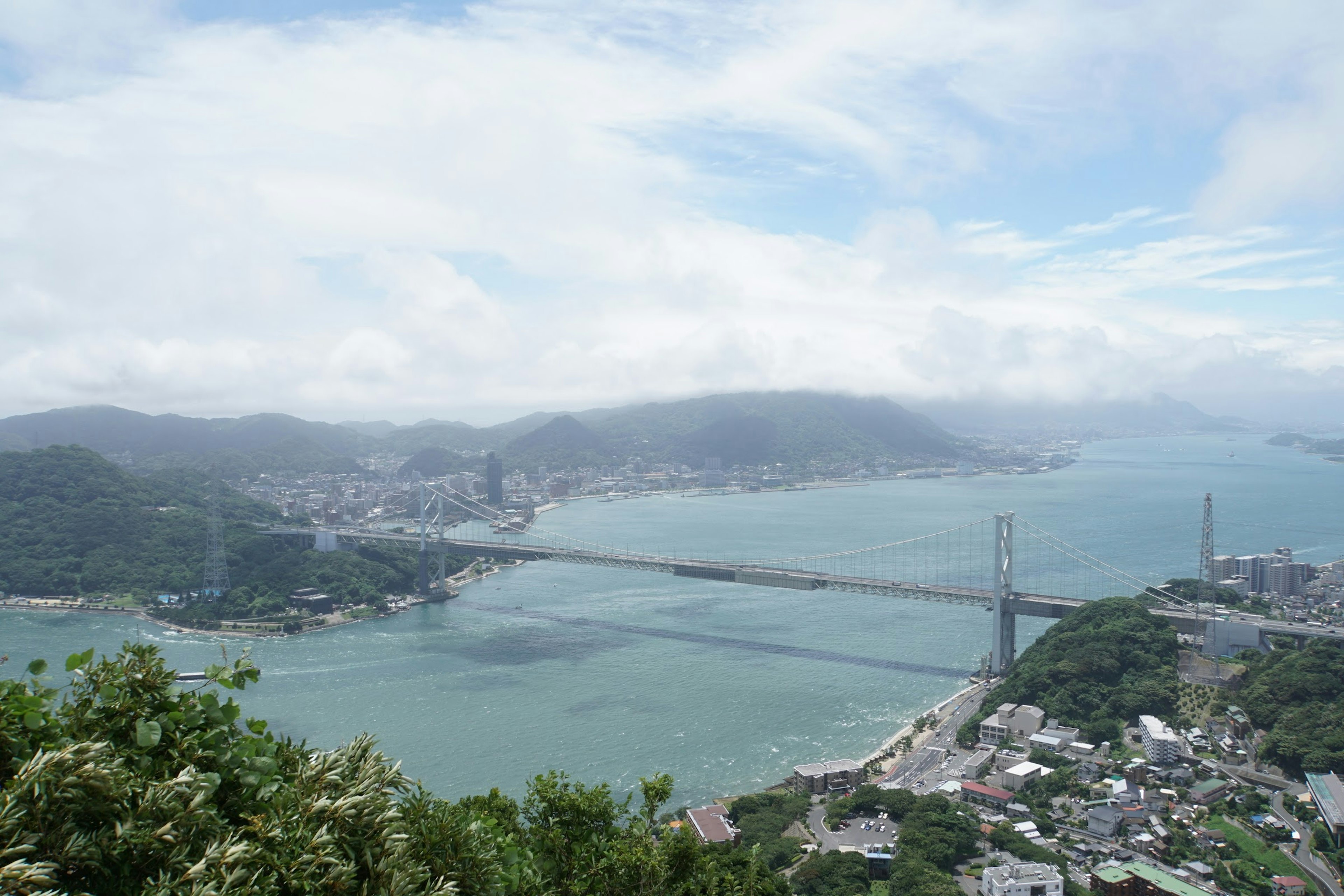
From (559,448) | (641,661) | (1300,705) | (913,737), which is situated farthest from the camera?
(559,448)

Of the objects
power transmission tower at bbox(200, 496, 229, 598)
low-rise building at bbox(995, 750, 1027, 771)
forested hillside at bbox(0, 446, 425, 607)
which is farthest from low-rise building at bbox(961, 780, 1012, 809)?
power transmission tower at bbox(200, 496, 229, 598)

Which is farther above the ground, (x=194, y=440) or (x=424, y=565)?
(x=194, y=440)

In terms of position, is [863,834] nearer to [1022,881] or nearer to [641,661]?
[1022,881]

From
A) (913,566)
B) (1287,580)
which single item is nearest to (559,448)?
(913,566)

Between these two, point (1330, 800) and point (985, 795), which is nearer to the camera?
point (1330, 800)

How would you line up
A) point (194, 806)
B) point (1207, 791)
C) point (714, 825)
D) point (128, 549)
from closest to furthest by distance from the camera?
point (194, 806) < point (714, 825) < point (1207, 791) < point (128, 549)

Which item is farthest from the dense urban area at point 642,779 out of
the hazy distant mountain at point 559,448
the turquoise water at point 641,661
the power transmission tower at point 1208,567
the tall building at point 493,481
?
the hazy distant mountain at point 559,448

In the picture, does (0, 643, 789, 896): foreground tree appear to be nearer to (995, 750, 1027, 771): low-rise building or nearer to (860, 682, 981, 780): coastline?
(860, 682, 981, 780): coastline

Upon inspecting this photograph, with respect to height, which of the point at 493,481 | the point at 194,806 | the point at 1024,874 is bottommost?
the point at 1024,874

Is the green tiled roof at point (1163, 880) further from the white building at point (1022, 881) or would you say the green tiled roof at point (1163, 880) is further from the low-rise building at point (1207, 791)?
the low-rise building at point (1207, 791)
